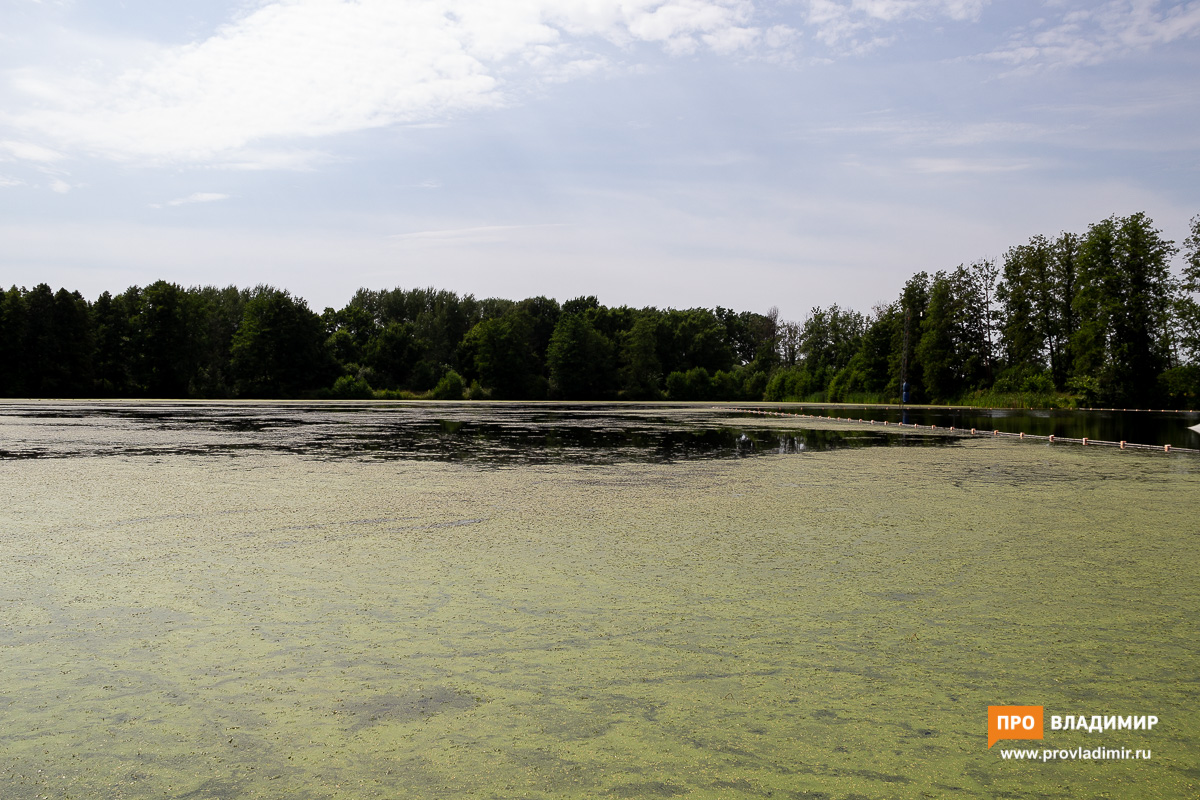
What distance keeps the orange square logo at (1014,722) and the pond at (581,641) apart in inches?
2.9

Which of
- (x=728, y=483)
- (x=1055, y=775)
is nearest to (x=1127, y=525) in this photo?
(x=728, y=483)

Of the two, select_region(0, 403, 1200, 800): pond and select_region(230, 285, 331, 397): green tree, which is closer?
select_region(0, 403, 1200, 800): pond

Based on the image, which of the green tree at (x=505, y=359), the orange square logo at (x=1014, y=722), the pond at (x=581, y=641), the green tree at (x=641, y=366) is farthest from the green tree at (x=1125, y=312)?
the orange square logo at (x=1014, y=722)

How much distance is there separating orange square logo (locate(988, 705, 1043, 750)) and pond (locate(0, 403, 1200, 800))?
2.9 inches

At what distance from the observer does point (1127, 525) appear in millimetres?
7684

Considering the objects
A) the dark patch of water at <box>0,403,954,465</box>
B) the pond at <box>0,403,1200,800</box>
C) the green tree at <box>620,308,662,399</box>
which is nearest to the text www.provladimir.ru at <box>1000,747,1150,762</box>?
the pond at <box>0,403,1200,800</box>

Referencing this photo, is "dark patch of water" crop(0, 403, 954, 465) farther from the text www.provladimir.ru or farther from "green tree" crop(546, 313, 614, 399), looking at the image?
"green tree" crop(546, 313, 614, 399)

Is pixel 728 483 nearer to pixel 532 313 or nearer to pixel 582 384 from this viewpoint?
pixel 582 384

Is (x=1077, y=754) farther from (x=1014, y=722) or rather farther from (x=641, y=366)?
(x=641, y=366)

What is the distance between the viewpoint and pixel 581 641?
418cm

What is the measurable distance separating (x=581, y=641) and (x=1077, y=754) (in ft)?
7.14

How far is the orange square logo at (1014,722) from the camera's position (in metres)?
3.20

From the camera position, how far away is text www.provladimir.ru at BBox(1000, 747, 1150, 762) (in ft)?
9.91

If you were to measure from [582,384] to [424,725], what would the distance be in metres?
68.9
